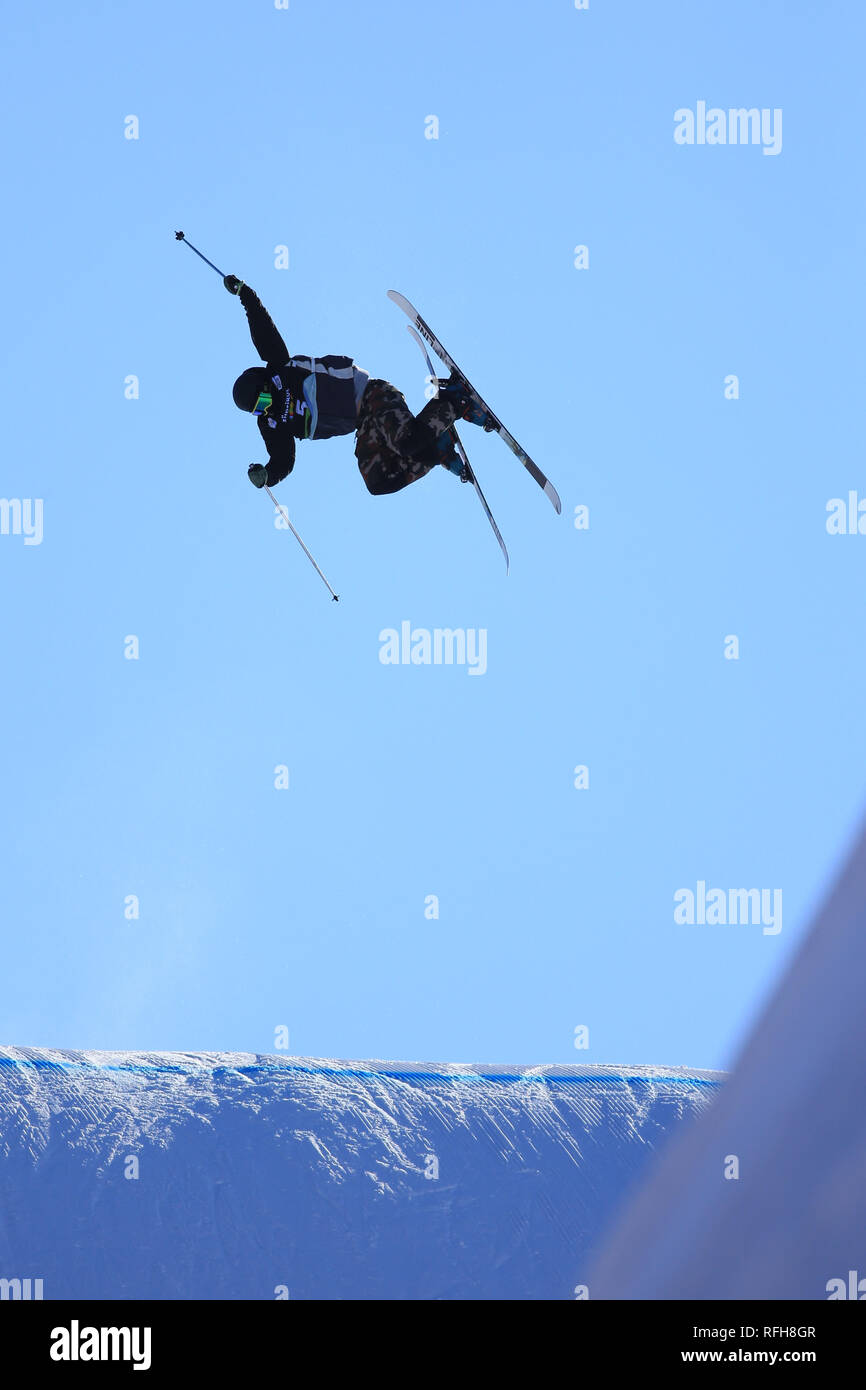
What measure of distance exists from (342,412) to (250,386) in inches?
34.1

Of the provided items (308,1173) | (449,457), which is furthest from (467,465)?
(308,1173)

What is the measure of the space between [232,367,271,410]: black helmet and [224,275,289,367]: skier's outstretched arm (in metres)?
0.16

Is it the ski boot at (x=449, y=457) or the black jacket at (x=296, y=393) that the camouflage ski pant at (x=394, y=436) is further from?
the black jacket at (x=296, y=393)

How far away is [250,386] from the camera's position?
48.4 feet

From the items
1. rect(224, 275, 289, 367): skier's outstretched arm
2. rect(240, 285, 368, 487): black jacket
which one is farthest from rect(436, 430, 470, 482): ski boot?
rect(224, 275, 289, 367): skier's outstretched arm

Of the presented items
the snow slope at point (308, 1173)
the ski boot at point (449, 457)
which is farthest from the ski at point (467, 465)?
the snow slope at point (308, 1173)

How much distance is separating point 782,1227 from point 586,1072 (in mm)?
29411

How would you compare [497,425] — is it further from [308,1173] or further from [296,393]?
[308,1173]

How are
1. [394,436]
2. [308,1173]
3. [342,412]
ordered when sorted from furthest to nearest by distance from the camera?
1. [308,1173]
2. [342,412]
3. [394,436]

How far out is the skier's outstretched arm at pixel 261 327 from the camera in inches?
583

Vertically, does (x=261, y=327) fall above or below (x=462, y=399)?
above

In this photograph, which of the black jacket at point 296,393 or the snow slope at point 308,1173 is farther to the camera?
the snow slope at point 308,1173
